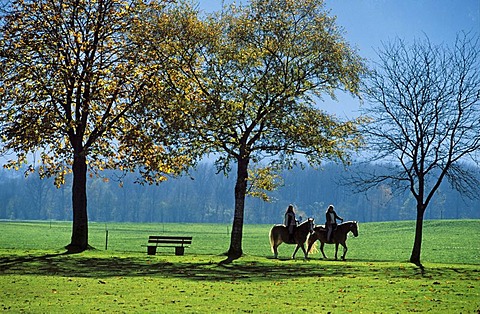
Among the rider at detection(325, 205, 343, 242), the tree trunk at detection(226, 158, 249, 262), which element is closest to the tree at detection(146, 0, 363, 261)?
the tree trunk at detection(226, 158, 249, 262)

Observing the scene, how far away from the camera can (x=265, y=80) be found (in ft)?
115

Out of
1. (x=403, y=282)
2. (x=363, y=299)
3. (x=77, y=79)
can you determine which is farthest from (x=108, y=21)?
(x=363, y=299)

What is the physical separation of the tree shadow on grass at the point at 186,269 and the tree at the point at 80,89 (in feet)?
18.7

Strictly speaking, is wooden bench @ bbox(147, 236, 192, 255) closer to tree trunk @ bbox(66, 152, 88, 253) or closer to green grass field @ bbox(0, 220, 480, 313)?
tree trunk @ bbox(66, 152, 88, 253)

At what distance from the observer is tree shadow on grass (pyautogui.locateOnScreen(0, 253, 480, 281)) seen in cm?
2484

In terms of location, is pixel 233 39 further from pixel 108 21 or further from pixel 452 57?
pixel 452 57

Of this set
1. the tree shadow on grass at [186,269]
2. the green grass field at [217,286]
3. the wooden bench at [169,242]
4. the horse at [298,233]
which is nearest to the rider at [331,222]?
the horse at [298,233]

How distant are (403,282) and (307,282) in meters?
3.11

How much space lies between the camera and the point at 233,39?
1383 inches

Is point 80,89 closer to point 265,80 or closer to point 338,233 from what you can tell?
point 265,80

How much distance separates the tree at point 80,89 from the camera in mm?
33719

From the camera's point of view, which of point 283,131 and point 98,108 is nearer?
point 283,131

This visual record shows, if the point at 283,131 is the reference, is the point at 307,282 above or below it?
below

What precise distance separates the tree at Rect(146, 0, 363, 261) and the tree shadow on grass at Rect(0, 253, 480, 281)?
466 centimetres
